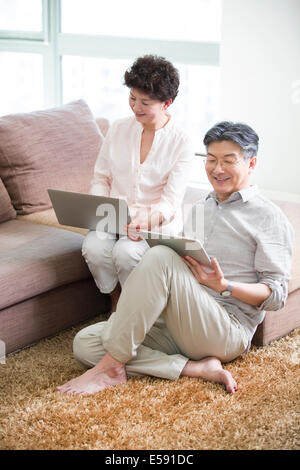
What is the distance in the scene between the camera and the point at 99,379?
2.03m

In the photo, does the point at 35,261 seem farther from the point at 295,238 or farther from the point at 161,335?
the point at 295,238

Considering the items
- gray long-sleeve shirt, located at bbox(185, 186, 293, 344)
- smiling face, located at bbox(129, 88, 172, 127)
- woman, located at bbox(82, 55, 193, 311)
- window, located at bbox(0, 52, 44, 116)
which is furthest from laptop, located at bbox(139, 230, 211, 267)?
window, located at bbox(0, 52, 44, 116)

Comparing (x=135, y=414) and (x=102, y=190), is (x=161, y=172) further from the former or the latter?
(x=135, y=414)

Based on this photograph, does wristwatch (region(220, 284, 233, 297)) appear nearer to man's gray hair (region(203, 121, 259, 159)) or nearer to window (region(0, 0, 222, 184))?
man's gray hair (region(203, 121, 259, 159))

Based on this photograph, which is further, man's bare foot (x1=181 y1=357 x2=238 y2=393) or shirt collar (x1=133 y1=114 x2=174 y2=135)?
shirt collar (x1=133 y1=114 x2=174 y2=135)

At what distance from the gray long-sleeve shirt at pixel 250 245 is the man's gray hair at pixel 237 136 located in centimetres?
13

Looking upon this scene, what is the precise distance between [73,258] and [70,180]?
24.0 inches

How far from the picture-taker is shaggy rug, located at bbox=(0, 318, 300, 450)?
1740 millimetres

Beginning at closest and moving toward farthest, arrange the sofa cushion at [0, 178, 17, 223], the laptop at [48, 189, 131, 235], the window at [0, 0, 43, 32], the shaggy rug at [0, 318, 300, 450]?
the shaggy rug at [0, 318, 300, 450] → the laptop at [48, 189, 131, 235] → the sofa cushion at [0, 178, 17, 223] → the window at [0, 0, 43, 32]

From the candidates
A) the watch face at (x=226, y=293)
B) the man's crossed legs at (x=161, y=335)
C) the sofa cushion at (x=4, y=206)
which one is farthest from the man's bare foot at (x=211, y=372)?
the sofa cushion at (x=4, y=206)

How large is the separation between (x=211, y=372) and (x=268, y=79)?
203cm

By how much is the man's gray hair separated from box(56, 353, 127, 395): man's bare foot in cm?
79

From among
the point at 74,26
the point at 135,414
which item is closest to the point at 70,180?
the point at 135,414

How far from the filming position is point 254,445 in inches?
67.7
